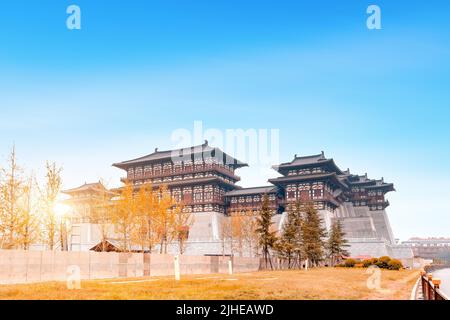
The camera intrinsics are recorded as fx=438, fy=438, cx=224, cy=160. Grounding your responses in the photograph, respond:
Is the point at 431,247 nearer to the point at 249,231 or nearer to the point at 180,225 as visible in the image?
the point at 249,231

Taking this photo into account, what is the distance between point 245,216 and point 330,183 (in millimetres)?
17948

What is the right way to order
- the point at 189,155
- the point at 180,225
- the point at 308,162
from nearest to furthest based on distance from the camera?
the point at 180,225 → the point at 308,162 → the point at 189,155

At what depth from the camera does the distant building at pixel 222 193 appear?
223 ft

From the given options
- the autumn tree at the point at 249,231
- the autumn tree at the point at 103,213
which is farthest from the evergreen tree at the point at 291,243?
the autumn tree at the point at 103,213

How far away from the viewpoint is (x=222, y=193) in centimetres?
7562

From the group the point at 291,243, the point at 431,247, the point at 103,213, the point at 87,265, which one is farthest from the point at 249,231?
the point at 431,247

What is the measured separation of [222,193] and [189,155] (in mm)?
8692

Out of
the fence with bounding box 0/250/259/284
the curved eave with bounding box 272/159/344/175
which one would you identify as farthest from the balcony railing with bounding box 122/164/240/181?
the fence with bounding box 0/250/259/284

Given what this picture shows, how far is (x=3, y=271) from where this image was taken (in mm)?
20312

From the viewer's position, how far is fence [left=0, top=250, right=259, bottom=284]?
68.7 ft

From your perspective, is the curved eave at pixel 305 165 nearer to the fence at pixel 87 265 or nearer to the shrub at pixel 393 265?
the shrub at pixel 393 265

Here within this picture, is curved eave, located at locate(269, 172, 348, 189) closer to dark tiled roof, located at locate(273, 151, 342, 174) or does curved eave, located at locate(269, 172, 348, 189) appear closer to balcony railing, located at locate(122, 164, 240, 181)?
dark tiled roof, located at locate(273, 151, 342, 174)
